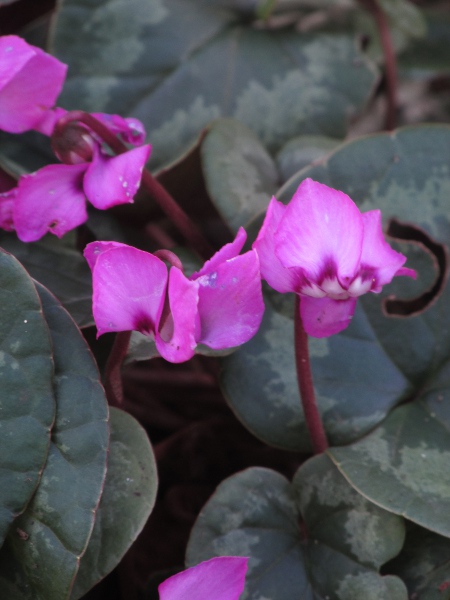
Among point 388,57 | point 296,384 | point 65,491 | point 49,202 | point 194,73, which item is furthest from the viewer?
point 388,57

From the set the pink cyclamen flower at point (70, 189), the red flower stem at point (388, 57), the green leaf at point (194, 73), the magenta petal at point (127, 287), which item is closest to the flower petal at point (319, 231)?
the magenta petal at point (127, 287)

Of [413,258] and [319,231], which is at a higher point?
[319,231]

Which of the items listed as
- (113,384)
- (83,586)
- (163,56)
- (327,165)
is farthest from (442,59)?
(83,586)

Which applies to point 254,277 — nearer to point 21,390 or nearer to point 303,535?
point 21,390

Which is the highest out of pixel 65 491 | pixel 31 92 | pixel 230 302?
pixel 31 92

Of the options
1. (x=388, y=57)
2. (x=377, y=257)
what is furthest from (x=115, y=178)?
(x=388, y=57)

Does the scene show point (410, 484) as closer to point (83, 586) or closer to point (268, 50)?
point (83, 586)

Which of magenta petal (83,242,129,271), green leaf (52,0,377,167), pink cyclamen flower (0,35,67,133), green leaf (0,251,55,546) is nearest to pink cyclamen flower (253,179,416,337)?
magenta petal (83,242,129,271)
